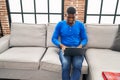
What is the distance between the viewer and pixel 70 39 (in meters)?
2.22

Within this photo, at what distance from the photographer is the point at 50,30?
2.59m

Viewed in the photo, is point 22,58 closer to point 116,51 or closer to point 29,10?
point 29,10

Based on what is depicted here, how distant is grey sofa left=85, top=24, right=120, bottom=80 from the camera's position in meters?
2.04

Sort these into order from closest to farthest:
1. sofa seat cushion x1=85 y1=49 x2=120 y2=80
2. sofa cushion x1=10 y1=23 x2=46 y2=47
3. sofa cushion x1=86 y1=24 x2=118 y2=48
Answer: sofa seat cushion x1=85 y1=49 x2=120 y2=80 → sofa cushion x1=86 y1=24 x2=118 y2=48 → sofa cushion x1=10 y1=23 x2=46 y2=47

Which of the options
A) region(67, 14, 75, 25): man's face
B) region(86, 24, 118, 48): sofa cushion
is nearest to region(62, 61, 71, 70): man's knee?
region(67, 14, 75, 25): man's face

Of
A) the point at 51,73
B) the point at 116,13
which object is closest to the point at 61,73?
the point at 51,73

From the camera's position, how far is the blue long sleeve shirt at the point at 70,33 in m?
2.19

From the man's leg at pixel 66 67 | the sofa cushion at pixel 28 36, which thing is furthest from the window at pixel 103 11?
the man's leg at pixel 66 67

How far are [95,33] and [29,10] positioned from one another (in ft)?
5.18

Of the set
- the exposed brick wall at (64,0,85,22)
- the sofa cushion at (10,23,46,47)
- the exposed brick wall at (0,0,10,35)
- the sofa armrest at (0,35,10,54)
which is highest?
the exposed brick wall at (64,0,85,22)

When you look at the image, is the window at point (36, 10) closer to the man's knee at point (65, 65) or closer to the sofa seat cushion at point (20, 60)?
the sofa seat cushion at point (20, 60)

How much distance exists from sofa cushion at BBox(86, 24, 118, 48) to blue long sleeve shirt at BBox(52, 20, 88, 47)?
1.09 ft

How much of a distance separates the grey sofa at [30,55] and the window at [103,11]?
0.97 m

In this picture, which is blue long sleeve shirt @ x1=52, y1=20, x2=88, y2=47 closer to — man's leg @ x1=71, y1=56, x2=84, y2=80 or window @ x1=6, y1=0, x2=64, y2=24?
man's leg @ x1=71, y1=56, x2=84, y2=80
